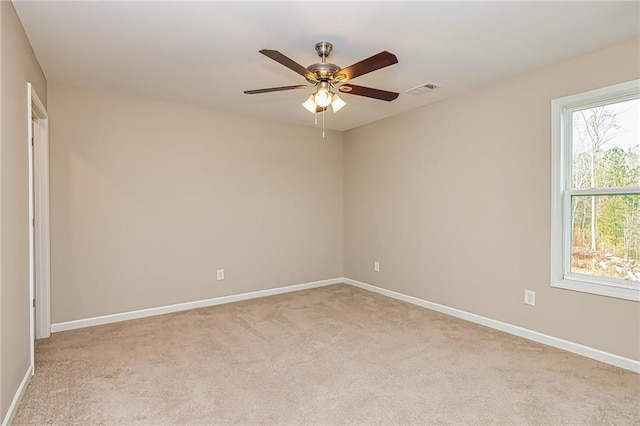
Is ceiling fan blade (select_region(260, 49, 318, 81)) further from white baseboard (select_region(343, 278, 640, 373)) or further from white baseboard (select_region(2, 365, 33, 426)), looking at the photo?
white baseboard (select_region(343, 278, 640, 373))

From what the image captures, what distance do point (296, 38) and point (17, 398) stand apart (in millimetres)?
2842

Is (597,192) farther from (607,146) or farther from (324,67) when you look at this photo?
(324,67)

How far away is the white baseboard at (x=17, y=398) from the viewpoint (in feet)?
6.24

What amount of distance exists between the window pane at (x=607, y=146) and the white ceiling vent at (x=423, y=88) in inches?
47.2

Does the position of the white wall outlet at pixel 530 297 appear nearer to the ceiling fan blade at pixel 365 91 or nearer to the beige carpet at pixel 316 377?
the beige carpet at pixel 316 377

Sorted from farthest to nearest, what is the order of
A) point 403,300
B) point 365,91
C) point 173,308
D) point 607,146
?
point 403,300, point 173,308, point 607,146, point 365,91

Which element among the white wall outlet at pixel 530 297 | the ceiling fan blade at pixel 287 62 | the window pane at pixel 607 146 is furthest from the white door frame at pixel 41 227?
the window pane at pixel 607 146

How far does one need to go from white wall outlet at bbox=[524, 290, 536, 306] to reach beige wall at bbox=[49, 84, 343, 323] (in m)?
2.75

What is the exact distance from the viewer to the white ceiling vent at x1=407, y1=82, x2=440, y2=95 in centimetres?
342

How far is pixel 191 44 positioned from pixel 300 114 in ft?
6.59

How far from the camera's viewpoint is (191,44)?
101 inches

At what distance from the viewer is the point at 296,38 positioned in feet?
8.11

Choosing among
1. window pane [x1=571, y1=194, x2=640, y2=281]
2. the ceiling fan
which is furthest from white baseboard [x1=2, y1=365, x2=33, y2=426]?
window pane [x1=571, y1=194, x2=640, y2=281]

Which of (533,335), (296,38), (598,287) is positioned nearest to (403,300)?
(533,335)
